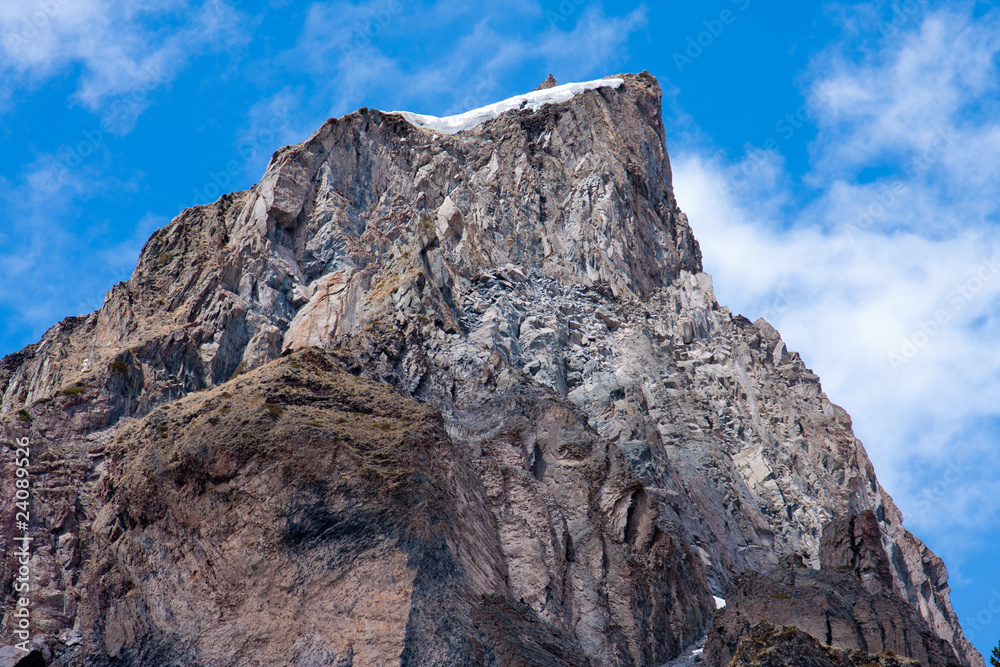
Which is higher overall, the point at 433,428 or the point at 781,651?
the point at 433,428

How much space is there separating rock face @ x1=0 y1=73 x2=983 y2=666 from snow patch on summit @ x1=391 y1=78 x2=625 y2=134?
6.97 ft

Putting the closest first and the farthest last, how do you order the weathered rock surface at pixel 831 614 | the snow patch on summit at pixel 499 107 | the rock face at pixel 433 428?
1. the rock face at pixel 433 428
2. the weathered rock surface at pixel 831 614
3. the snow patch on summit at pixel 499 107

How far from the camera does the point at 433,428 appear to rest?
126 ft

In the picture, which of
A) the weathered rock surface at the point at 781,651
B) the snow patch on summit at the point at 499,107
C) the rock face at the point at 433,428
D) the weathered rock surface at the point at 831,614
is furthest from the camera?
the snow patch on summit at the point at 499,107

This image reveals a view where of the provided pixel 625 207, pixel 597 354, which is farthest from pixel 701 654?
pixel 625 207

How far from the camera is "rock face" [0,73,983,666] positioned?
3300 centimetres

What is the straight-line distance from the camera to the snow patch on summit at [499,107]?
9388cm

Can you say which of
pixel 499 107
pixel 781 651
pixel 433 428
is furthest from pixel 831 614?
pixel 499 107

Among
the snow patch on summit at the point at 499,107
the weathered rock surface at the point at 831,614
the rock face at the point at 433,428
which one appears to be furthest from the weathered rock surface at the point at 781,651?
the snow patch on summit at the point at 499,107

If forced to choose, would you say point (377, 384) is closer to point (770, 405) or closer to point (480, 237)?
point (480, 237)

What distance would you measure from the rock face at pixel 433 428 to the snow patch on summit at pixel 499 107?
2123 mm

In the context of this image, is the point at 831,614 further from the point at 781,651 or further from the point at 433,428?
the point at 433,428

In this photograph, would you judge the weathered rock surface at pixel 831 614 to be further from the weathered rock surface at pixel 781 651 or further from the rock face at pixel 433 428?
the weathered rock surface at pixel 781 651

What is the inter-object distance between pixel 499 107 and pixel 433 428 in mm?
65413
